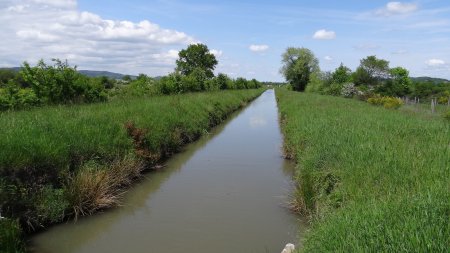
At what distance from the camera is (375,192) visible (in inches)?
203

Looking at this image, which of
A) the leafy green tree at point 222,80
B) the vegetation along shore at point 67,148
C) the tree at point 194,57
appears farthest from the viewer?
the tree at point 194,57

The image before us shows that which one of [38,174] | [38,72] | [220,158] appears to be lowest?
[220,158]

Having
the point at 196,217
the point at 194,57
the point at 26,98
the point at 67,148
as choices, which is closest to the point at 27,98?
the point at 26,98

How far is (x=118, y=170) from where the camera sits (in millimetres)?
9117

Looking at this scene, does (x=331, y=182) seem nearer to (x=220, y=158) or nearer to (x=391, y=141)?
(x=391, y=141)

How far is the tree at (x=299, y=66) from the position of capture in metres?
78.1

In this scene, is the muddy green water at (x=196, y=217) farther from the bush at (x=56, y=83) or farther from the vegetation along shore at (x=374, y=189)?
the bush at (x=56, y=83)

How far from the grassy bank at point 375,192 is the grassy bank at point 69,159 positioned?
390 cm

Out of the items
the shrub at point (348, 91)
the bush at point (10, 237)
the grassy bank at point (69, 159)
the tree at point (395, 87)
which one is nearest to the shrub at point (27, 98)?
the grassy bank at point (69, 159)

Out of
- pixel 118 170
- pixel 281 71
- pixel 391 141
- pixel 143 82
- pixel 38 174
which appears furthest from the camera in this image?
pixel 281 71

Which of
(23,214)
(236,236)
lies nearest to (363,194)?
(236,236)

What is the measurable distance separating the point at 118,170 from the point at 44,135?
1858 millimetres

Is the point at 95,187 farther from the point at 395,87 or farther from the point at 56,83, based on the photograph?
the point at 395,87

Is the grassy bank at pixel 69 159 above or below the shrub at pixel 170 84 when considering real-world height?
below
